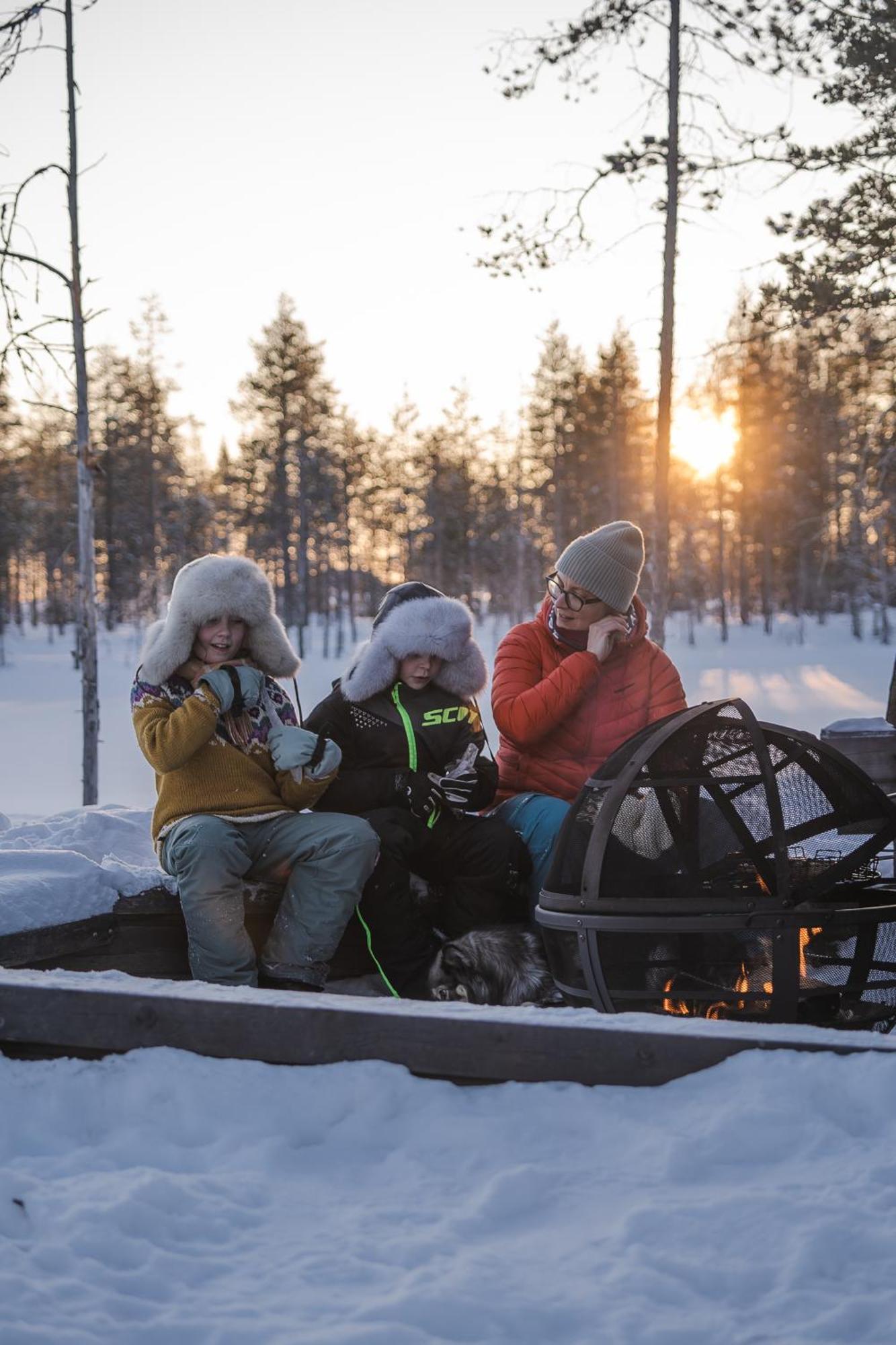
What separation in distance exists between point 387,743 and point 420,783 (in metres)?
0.20

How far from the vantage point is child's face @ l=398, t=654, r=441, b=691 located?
424 centimetres

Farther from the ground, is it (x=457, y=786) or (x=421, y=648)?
(x=421, y=648)

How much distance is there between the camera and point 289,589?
43906mm

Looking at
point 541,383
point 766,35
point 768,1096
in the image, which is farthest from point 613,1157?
point 541,383

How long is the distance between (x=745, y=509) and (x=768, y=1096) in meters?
40.7

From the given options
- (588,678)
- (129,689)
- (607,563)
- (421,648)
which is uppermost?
(607,563)

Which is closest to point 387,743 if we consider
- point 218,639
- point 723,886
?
point 218,639

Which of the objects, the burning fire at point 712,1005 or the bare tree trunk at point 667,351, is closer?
the burning fire at point 712,1005

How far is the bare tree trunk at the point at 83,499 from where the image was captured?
1019 cm

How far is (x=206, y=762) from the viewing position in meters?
3.85

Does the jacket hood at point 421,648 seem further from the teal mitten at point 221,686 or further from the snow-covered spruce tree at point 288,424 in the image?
the snow-covered spruce tree at point 288,424

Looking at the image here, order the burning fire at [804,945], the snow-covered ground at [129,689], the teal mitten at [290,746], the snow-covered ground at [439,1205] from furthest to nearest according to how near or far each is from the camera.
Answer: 1. the snow-covered ground at [129,689]
2. the teal mitten at [290,746]
3. the burning fire at [804,945]
4. the snow-covered ground at [439,1205]

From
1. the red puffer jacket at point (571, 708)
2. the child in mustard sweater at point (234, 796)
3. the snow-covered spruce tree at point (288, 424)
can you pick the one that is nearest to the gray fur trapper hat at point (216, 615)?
the child in mustard sweater at point (234, 796)

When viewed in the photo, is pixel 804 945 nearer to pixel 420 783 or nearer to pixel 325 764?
pixel 420 783
